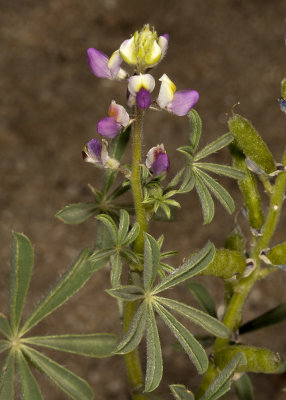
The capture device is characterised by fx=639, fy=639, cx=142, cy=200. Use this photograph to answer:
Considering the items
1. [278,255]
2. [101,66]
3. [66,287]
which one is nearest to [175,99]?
[101,66]

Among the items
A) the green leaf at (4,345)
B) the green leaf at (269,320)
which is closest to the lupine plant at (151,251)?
the green leaf at (4,345)

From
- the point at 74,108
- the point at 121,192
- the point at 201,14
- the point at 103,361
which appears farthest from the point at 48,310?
the point at 201,14

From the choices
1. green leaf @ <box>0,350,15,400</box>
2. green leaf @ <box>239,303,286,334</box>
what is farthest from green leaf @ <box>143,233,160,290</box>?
green leaf @ <box>239,303,286,334</box>

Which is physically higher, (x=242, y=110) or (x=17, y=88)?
(x=17, y=88)

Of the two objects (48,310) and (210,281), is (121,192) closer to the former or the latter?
(48,310)

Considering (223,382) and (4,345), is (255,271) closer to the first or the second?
(223,382)

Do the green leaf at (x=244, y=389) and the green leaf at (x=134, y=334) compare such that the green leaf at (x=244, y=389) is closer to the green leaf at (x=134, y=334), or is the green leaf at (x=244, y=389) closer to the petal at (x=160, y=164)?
the green leaf at (x=134, y=334)
